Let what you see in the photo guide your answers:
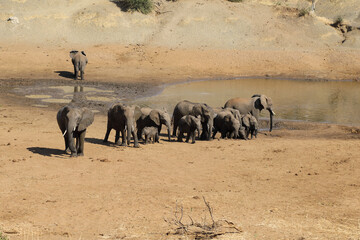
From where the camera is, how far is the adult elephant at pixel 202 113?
20359mm

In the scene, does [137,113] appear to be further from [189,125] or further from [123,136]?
[189,125]

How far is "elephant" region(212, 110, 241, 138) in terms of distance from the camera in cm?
2044

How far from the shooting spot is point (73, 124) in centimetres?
1476

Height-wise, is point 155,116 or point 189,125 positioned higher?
point 155,116

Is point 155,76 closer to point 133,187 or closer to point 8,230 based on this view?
point 133,187

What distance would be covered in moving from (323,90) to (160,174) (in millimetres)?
24863

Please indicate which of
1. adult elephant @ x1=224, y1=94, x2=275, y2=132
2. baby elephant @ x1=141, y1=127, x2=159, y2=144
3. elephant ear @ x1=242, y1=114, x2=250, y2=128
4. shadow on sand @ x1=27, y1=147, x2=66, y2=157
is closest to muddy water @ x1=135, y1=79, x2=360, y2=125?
adult elephant @ x1=224, y1=94, x2=275, y2=132

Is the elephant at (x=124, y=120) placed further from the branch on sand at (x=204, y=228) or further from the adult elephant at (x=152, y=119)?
the branch on sand at (x=204, y=228)

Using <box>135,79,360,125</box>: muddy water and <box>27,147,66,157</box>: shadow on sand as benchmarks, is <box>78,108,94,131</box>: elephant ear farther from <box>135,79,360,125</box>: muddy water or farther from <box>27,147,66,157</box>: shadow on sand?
<box>135,79,360,125</box>: muddy water

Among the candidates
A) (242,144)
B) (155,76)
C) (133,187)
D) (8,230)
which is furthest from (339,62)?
(8,230)

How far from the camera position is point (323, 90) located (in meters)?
36.4

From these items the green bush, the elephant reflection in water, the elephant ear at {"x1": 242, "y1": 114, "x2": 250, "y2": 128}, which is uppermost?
the green bush

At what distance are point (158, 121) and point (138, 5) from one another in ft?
110

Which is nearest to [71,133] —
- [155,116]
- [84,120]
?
[84,120]
